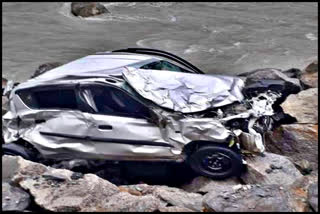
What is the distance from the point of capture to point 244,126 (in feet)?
21.3

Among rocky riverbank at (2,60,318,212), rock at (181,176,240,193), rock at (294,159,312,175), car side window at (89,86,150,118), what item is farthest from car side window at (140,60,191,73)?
rock at (294,159,312,175)

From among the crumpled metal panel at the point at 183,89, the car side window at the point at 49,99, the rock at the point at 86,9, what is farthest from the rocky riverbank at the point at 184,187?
the rock at the point at 86,9

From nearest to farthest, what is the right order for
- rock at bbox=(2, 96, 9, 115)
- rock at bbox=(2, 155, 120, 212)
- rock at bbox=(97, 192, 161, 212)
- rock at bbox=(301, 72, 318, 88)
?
rock at bbox=(97, 192, 161, 212) → rock at bbox=(2, 155, 120, 212) → rock at bbox=(2, 96, 9, 115) → rock at bbox=(301, 72, 318, 88)

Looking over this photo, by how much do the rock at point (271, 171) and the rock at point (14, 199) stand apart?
2.85m

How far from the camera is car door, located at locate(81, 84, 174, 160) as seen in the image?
6.44m

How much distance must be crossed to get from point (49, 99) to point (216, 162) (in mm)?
2529

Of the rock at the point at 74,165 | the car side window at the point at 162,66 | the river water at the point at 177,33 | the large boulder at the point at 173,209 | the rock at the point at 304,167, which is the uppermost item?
the car side window at the point at 162,66

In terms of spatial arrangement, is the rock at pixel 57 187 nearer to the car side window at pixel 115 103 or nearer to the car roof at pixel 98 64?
the car side window at pixel 115 103

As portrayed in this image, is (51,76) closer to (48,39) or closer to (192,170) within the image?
(192,170)

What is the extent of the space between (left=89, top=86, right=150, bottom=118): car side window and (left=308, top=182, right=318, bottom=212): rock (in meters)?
2.33

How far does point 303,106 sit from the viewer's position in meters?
7.94

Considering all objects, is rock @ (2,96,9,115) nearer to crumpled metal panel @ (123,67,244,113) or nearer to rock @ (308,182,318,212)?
crumpled metal panel @ (123,67,244,113)

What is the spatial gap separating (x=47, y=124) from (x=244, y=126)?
9.02ft

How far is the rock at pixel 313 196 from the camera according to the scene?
5121mm
